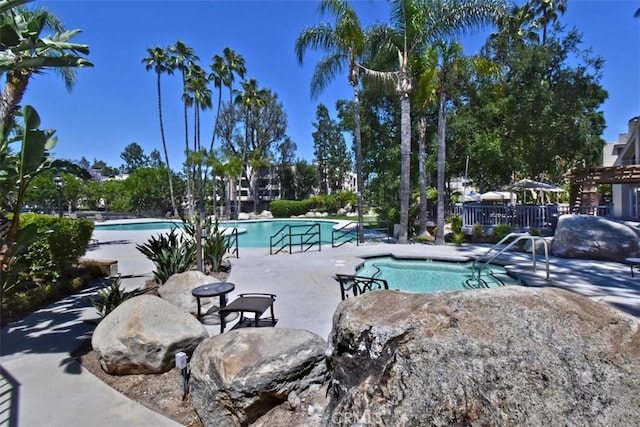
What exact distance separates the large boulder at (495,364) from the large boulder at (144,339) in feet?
7.69

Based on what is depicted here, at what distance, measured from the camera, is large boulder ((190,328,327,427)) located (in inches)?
125

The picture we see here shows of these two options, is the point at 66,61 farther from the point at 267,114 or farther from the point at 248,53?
the point at 267,114

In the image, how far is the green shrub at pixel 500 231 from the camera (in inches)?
566

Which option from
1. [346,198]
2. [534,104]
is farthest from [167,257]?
[346,198]

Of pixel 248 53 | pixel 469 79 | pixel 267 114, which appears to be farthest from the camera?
pixel 267 114

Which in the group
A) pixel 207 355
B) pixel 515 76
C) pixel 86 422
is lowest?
pixel 86 422

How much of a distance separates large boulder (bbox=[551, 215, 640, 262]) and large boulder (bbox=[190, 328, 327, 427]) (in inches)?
403

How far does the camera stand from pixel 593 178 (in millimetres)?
13914

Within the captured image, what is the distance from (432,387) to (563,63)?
17805 mm

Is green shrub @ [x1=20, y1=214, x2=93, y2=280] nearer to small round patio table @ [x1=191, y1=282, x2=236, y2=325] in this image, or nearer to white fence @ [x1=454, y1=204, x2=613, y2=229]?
small round patio table @ [x1=191, y1=282, x2=236, y2=325]

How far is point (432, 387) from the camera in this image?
2.10 meters

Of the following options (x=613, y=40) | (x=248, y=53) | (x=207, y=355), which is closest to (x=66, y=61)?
(x=207, y=355)

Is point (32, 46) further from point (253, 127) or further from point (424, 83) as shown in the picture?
point (253, 127)

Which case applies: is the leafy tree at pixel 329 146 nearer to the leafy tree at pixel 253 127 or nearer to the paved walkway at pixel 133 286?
the leafy tree at pixel 253 127
